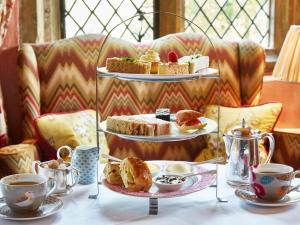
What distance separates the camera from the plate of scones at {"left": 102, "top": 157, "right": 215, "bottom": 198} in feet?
4.98

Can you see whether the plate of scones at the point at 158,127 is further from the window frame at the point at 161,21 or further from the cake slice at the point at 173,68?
the window frame at the point at 161,21

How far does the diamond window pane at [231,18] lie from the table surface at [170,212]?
2101 mm

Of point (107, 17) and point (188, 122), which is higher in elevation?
point (107, 17)

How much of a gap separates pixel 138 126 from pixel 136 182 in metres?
0.15

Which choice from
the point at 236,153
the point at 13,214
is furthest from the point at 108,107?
the point at 13,214

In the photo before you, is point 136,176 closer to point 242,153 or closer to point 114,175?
point 114,175

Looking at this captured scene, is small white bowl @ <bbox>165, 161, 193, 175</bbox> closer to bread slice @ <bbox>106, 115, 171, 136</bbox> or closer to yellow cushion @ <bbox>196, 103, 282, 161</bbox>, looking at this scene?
bread slice @ <bbox>106, 115, 171, 136</bbox>

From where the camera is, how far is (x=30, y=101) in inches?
107

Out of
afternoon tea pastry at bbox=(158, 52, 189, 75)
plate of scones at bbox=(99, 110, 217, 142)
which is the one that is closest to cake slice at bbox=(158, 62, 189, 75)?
afternoon tea pastry at bbox=(158, 52, 189, 75)

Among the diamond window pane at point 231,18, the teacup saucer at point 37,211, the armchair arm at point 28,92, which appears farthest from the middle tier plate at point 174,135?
the diamond window pane at point 231,18

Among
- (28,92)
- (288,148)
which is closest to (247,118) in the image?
(288,148)

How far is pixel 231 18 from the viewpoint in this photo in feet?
12.0

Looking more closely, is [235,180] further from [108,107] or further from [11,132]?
[11,132]

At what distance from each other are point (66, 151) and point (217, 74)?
596 mm
